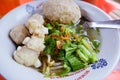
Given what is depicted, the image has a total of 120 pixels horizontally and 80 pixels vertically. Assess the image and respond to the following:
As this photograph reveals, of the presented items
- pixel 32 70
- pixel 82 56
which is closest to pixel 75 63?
pixel 82 56

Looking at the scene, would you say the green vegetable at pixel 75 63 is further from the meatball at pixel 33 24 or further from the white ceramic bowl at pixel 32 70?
the meatball at pixel 33 24

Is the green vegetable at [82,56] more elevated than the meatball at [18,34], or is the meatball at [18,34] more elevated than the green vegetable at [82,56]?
the meatball at [18,34]

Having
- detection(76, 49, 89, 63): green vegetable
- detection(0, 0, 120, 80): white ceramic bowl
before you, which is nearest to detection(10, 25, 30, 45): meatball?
detection(0, 0, 120, 80): white ceramic bowl

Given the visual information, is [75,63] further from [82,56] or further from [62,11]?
[62,11]

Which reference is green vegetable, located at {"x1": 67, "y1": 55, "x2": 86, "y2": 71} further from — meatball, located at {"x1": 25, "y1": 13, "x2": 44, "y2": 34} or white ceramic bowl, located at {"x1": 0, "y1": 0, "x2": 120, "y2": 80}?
meatball, located at {"x1": 25, "y1": 13, "x2": 44, "y2": 34}

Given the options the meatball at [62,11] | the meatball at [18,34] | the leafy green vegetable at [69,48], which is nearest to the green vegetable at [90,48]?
the leafy green vegetable at [69,48]

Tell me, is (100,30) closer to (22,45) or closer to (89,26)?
(89,26)
